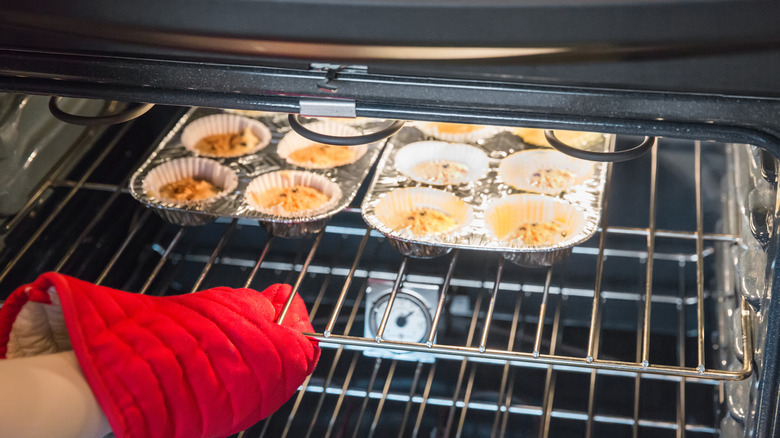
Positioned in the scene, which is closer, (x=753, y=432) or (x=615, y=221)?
(x=753, y=432)

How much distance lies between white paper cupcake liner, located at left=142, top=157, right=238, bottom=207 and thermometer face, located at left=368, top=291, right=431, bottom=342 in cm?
37

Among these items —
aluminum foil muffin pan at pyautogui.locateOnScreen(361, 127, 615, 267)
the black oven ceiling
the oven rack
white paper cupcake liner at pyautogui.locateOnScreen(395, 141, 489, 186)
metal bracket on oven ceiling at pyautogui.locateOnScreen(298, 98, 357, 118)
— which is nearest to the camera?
Answer: the black oven ceiling

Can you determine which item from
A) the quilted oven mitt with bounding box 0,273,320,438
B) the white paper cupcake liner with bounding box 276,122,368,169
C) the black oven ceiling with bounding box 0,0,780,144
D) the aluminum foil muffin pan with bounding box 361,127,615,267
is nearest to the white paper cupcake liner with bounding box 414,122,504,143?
the aluminum foil muffin pan with bounding box 361,127,615,267

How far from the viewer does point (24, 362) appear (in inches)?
34.0

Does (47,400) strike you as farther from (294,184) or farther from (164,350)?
(294,184)

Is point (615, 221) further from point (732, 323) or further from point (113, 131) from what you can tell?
point (113, 131)

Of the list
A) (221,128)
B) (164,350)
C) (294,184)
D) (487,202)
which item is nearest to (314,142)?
(294,184)

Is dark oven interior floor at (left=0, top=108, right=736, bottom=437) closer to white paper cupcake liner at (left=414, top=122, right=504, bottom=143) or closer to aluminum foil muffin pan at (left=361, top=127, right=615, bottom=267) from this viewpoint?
Answer: aluminum foil muffin pan at (left=361, top=127, right=615, bottom=267)

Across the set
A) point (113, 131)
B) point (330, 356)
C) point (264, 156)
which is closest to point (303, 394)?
point (330, 356)

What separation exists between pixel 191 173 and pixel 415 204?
460 millimetres

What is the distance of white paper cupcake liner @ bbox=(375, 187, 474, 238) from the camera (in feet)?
4.58

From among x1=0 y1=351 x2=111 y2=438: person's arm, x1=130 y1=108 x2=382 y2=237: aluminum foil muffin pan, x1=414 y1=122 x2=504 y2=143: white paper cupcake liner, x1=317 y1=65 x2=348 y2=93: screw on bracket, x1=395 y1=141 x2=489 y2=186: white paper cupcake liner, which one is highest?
x1=414 y1=122 x2=504 y2=143: white paper cupcake liner

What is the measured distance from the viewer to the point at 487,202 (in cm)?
141

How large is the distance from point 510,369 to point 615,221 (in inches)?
14.9
